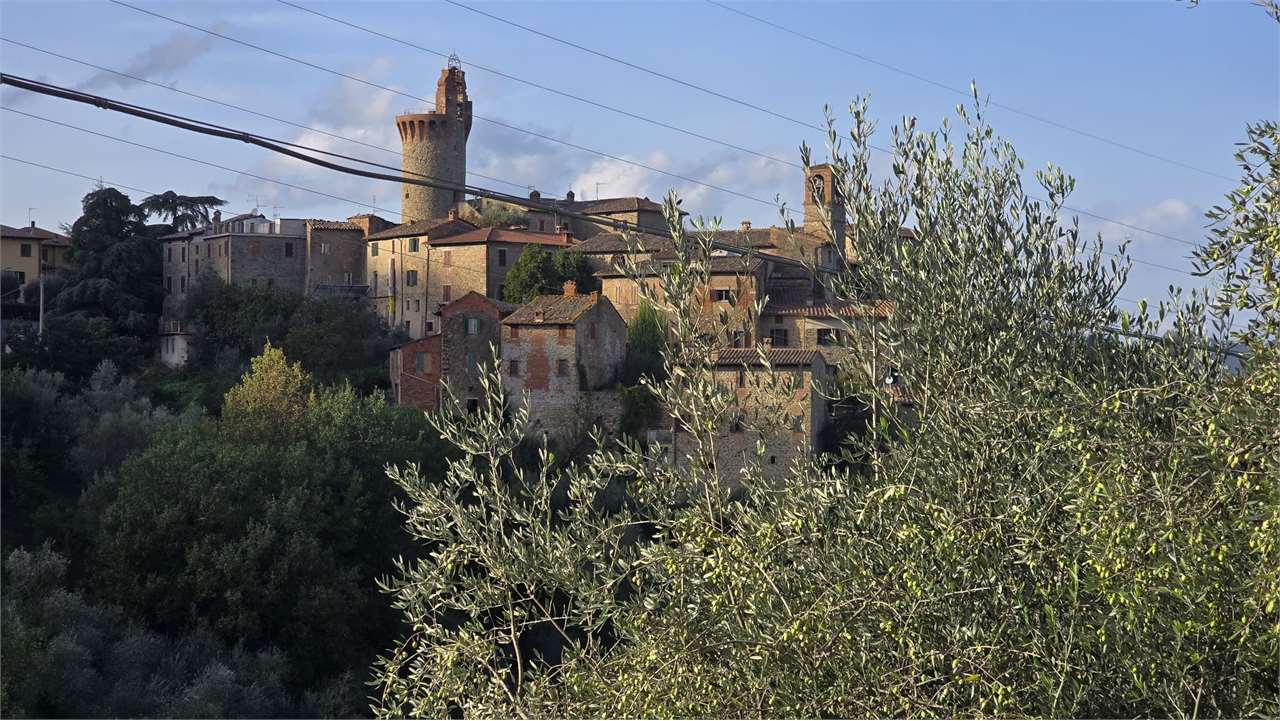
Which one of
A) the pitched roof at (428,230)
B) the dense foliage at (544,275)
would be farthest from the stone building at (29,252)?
the dense foliage at (544,275)

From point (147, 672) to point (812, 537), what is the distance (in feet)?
67.6

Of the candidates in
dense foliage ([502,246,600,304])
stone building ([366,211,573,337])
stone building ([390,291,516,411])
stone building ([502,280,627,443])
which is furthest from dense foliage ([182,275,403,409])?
stone building ([502,280,627,443])

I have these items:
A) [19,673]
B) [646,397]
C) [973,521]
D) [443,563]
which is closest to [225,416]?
[646,397]

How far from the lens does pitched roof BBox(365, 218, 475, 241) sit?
2298 inches

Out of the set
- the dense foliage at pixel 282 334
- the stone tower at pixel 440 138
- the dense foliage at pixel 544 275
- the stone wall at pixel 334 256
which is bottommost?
the dense foliage at pixel 282 334

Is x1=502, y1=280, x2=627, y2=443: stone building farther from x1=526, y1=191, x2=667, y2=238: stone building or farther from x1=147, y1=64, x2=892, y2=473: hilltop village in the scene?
x1=526, y1=191, x2=667, y2=238: stone building

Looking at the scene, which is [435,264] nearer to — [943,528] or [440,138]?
[440,138]

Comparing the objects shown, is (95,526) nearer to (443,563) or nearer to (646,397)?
(646,397)

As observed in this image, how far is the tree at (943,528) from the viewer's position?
20.7ft

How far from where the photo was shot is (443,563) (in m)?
8.63

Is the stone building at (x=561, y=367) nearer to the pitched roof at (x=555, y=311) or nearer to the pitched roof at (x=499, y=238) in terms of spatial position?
the pitched roof at (x=555, y=311)

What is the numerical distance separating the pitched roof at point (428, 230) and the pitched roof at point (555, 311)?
1469cm

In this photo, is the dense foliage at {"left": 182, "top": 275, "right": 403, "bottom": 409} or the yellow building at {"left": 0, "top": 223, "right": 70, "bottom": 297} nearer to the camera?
the dense foliage at {"left": 182, "top": 275, "right": 403, "bottom": 409}

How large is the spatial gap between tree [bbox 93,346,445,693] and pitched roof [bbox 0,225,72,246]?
3369cm
